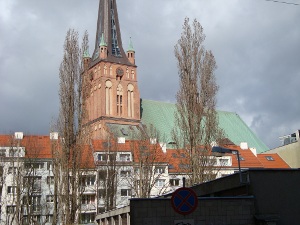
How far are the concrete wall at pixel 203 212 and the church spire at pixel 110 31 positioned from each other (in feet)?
236

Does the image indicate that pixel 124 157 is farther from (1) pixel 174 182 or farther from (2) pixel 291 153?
(2) pixel 291 153

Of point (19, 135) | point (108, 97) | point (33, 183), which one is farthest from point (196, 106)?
point (108, 97)

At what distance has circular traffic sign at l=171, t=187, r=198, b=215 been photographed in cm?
1088

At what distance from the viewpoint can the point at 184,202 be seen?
10922 millimetres

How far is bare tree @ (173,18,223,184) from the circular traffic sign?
2325 cm

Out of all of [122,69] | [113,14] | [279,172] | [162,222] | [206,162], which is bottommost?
[162,222]

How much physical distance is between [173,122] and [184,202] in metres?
77.5

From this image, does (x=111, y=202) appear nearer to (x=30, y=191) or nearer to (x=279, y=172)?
(x=30, y=191)

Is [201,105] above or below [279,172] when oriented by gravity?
above

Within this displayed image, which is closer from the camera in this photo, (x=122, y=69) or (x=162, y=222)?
(x=162, y=222)

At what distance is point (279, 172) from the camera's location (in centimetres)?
1881

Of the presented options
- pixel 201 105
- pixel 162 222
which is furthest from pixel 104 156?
pixel 162 222

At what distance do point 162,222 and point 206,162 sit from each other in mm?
18774

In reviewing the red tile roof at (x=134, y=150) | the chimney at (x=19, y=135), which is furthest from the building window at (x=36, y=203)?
the chimney at (x=19, y=135)
